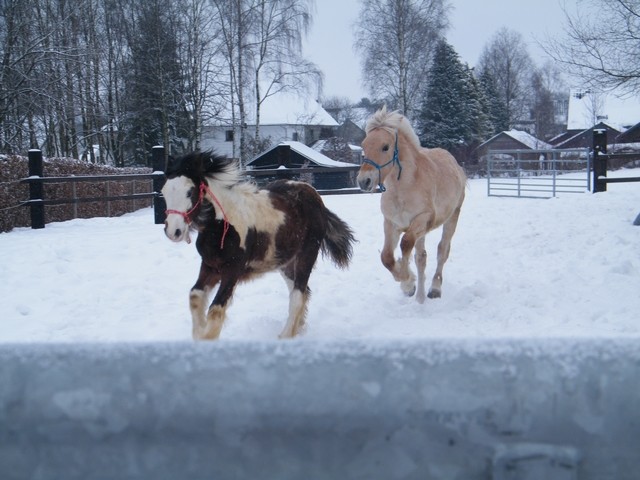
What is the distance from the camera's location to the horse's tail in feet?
18.9

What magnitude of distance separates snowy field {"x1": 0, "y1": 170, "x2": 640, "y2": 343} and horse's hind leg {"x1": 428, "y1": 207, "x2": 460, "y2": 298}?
14cm

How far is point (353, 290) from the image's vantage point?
7.34 meters

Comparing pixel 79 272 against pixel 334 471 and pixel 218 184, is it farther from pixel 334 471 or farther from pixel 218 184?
pixel 334 471

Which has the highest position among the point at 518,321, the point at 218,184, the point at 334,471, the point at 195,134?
the point at 195,134

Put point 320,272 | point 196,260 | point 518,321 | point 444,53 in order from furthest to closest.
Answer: point 444,53 < point 196,260 < point 320,272 < point 518,321

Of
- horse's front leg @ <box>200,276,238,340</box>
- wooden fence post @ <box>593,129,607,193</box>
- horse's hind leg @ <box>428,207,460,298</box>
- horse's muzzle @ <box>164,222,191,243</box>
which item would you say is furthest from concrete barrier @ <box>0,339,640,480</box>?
wooden fence post @ <box>593,129,607,193</box>

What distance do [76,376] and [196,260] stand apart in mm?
7395

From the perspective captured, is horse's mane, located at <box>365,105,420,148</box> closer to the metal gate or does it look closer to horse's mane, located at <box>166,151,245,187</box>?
horse's mane, located at <box>166,151,245,187</box>

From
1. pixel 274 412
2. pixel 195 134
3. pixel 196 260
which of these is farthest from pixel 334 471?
pixel 195 134

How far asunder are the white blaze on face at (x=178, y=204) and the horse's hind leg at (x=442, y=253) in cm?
363

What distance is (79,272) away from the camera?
7.71 metres

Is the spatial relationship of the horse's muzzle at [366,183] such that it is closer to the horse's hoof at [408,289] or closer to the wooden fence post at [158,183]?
the horse's hoof at [408,289]

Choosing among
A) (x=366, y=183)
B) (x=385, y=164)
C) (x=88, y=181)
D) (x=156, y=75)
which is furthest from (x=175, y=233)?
(x=156, y=75)

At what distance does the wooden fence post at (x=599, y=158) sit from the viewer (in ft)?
55.8
